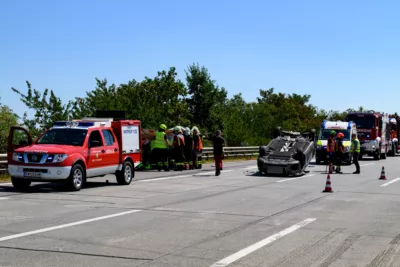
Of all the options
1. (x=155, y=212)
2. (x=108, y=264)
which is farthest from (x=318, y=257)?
(x=155, y=212)

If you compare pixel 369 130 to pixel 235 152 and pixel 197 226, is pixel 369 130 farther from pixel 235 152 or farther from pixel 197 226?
pixel 197 226

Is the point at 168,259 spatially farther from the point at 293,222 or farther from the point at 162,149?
the point at 162,149

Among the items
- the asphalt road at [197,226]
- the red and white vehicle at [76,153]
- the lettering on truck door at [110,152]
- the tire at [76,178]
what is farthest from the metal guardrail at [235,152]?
the tire at [76,178]

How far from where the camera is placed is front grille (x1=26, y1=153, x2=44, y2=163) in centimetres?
1573

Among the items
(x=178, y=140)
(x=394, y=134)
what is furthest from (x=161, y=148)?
(x=394, y=134)

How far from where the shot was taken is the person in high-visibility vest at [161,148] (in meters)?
25.6

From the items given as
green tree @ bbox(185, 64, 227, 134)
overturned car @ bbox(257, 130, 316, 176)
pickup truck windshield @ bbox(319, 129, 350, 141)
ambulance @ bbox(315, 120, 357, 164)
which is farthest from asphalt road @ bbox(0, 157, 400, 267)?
green tree @ bbox(185, 64, 227, 134)

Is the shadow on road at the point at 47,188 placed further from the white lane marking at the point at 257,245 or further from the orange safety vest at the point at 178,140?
the white lane marking at the point at 257,245

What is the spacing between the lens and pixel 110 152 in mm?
17922

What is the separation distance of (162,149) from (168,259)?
18096 millimetres

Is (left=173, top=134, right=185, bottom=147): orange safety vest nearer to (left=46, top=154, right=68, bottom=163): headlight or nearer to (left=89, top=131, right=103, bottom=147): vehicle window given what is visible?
(left=89, top=131, right=103, bottom=147): vehicle window

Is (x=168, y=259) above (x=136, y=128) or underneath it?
underneath

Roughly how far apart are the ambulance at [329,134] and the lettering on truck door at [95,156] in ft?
63.4

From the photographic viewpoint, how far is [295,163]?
2339 centimetres
